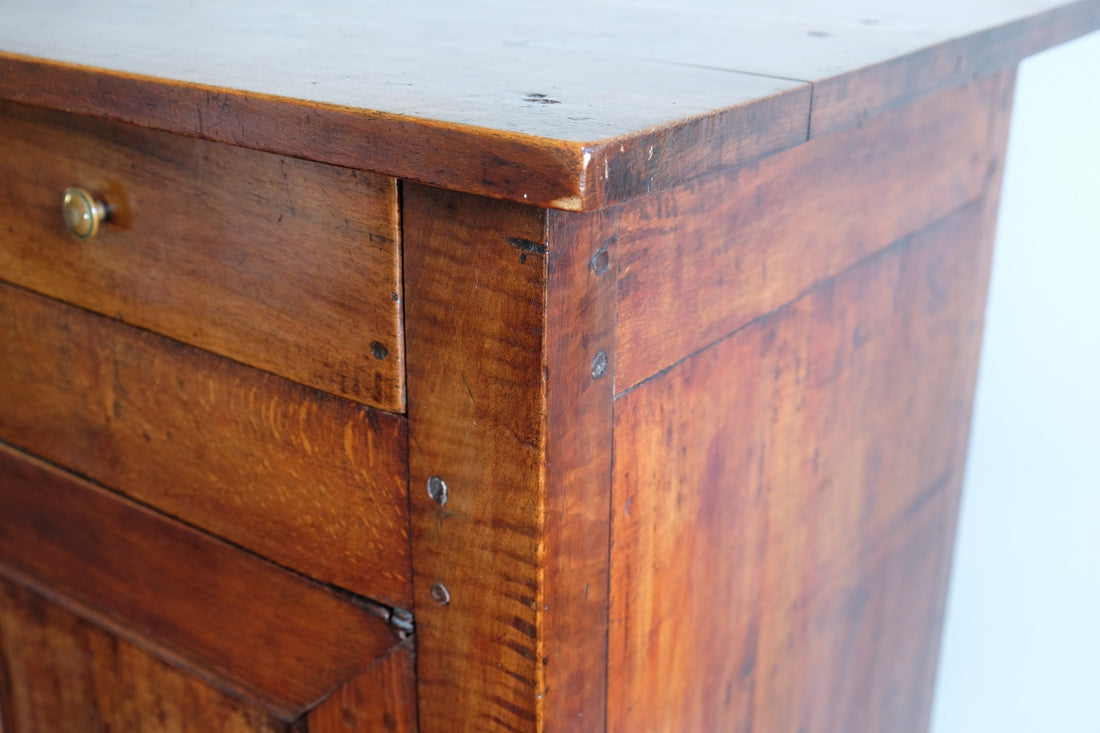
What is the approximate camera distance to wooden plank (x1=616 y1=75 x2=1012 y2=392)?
1.64ft

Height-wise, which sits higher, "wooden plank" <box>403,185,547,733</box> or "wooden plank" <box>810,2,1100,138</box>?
"wooden plank" <box>810,2,1100,138</box>

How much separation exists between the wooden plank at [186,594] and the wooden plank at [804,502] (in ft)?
0.47

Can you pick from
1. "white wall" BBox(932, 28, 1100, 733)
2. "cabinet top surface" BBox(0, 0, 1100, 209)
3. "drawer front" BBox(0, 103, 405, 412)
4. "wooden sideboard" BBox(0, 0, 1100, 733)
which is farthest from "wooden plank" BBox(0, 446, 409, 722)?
"white wall" BBox(932, 28, 1100, 733)

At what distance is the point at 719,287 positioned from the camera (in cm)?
56

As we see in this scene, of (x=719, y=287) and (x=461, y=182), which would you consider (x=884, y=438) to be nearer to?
(x=719, y=287)

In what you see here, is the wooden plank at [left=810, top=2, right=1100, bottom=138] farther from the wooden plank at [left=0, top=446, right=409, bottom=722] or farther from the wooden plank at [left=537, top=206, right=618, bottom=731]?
the wooden plank at [left=0, top=446, right=409, bottom=722]

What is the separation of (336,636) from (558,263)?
0.85 ft

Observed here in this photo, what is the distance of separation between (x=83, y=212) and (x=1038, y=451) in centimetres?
87

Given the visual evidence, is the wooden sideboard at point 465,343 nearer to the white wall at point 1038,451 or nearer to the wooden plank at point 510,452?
the wooden plank at point 510,452

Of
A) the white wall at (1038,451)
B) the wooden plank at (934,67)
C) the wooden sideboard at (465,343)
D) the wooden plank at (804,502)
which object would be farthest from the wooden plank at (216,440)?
the white wall at (1038,451)

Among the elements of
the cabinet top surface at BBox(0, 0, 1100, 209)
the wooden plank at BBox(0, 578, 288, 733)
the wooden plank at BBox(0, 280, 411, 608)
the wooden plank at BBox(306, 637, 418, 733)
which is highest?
the cabinet top surface at BBox(0, 0, 1100, 209)

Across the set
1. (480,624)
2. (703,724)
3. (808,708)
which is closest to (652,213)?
(480,624)

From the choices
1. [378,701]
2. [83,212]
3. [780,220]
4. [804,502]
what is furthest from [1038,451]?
[83,212]

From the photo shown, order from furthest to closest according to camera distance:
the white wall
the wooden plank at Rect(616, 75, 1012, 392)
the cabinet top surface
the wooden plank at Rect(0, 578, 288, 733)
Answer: the white wall, the wooden plank at Rect(0, 578, 288, 733), the wooden plank at Rect(616, 75, 1012, 392), the cabinet top surface
